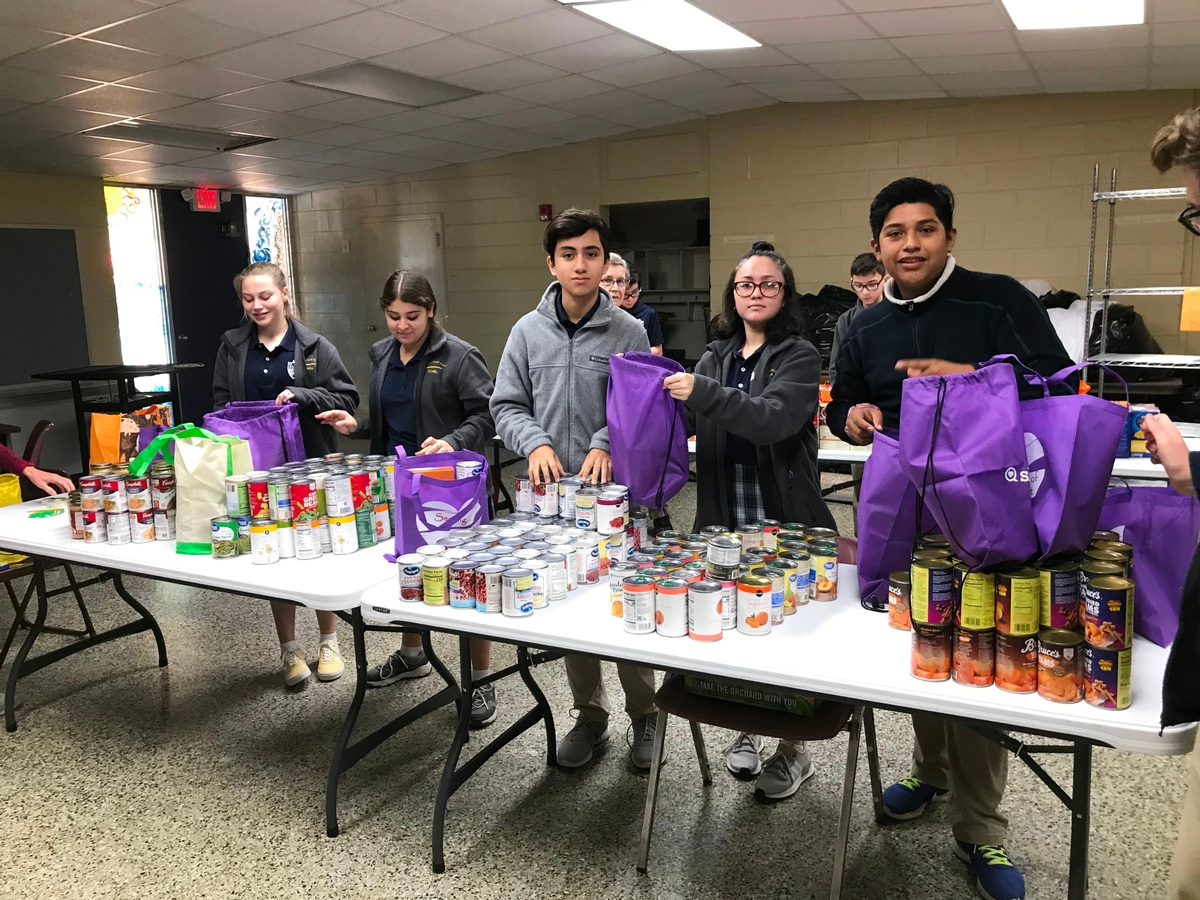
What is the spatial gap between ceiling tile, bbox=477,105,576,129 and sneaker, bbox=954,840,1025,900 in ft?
18.3

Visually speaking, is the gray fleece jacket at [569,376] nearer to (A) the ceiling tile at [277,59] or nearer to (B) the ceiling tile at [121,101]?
(A) the ceiling tile at [277,59]

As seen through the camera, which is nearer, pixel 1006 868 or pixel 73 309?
pixel 1006 868

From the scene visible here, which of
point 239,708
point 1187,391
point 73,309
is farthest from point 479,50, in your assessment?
point 73,309

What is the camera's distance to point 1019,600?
1346 mm

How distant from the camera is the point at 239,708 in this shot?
2.98 m

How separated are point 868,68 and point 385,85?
304 centimetres

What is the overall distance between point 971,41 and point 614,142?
349 centimetres

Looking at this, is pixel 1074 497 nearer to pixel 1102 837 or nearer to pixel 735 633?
pixel 735 633

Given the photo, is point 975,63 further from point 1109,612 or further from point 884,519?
point 1109,612

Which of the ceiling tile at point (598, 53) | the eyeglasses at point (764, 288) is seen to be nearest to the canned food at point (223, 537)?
the eyeglasses at point (764, 288)

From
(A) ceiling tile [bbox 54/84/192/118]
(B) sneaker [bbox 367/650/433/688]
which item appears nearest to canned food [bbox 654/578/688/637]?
(B) sneaker [bbox 367/650/433/688]

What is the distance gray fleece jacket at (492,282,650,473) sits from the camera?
2.37 meters

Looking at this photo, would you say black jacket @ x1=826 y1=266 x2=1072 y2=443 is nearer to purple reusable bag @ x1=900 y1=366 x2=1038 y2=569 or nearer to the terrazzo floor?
purple reusable bag @ x1=900 y1=366 x2=1038 y2=569

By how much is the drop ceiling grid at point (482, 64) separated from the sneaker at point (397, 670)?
300 centimetres
